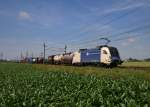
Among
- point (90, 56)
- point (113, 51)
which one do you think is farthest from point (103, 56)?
point (90, 56)

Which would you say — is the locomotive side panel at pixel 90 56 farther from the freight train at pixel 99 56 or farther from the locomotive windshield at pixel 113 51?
the locomotive windshield at pixel 113 51

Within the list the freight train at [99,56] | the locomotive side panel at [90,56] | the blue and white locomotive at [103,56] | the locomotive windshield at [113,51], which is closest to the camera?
the blue and white locomotive at [103,56]

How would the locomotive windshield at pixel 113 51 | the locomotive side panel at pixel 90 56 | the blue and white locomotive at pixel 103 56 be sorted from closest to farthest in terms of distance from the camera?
the blue and white locomotive at pixel 103 56 < the locomotive windshield at pixel 113 51 < the locomotive side panel at pixel 90 56

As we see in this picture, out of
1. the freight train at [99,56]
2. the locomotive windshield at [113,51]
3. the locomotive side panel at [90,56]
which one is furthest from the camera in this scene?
the locomotive side panel at [90,56]

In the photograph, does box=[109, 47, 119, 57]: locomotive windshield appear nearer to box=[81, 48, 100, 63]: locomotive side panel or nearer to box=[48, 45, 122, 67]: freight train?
box=[48, 45, 122, 67]: freight train

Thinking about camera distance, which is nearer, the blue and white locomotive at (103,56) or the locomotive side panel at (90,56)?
the blue and white locomotive at (103,56)

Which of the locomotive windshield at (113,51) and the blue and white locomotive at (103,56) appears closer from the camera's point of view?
the blue and white locomotive at (103,56)

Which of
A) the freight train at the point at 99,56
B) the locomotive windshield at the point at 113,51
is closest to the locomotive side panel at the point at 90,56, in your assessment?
the freight train at the point at 99,56

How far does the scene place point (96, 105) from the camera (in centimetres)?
1162

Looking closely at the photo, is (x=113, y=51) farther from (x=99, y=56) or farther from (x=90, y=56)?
(x=90, y=56)

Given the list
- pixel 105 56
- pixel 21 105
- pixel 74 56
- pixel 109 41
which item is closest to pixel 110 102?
pixel 21 105

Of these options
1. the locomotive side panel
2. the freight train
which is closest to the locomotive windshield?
the freight train

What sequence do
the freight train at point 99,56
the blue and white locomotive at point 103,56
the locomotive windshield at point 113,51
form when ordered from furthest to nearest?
the locomotive windshield at point 113,51 < the freight train at point 99,56 < the blue and white locomotive at point 103,56

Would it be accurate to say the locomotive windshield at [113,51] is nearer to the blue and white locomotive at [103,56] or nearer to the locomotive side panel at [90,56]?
the blue and white locomotive at [103,56]
